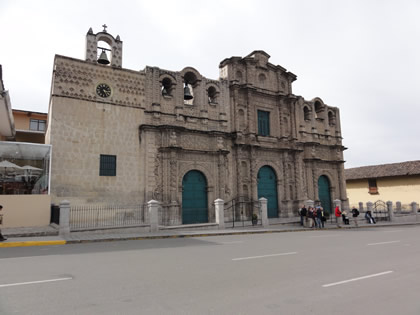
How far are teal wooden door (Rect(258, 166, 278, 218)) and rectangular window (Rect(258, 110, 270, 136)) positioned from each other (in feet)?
9.54

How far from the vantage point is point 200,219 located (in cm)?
2147

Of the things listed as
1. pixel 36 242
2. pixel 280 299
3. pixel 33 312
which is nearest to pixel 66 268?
pixel 33 312

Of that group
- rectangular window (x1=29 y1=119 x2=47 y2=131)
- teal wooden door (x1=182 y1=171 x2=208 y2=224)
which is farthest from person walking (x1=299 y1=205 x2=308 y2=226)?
rectangular window (x1=29 y1=119 x2=47 y2=131)

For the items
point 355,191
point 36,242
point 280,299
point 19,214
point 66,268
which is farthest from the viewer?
point 355,191

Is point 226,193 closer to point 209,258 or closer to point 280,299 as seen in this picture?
point 209,258

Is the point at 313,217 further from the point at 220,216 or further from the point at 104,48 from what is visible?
the point at 104,48

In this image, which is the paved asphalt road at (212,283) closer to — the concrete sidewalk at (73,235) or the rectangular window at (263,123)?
the concrete sidewalk at (73,235)

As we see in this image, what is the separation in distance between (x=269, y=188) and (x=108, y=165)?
41.4 ft

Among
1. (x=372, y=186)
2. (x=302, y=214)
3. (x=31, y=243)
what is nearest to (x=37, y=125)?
(x=31, y=243)

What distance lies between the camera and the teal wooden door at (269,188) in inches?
971

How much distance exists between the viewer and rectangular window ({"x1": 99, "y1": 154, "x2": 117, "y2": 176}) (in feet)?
61.5

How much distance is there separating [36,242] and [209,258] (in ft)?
25.0

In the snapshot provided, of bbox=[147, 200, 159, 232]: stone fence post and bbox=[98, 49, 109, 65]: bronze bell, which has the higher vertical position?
bbox=[98, 49, 109, 65]: bronze bell

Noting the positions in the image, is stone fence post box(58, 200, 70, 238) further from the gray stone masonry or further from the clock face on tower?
the clock face on tower
